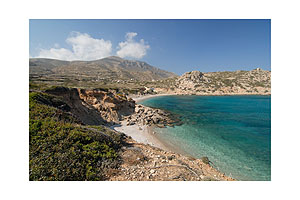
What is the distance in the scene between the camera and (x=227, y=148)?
1103 centimetres

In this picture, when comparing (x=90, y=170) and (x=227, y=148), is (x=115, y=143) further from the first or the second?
(x=227, y=148)

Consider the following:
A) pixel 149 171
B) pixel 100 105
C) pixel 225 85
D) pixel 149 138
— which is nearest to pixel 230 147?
pixel 149 138

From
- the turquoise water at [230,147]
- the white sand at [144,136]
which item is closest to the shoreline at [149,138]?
the white sand at [144,136]

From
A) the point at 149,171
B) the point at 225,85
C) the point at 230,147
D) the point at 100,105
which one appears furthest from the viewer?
the point at 225,85

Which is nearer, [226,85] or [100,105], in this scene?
[100,105]

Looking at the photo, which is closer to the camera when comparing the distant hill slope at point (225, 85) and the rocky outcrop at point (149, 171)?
the rocky outcrop at point (149, 171)

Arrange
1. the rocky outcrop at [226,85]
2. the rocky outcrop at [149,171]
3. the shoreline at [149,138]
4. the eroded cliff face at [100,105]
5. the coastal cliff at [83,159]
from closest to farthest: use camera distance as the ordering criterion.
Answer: the coastal cliff at [83,159]
the rocky outcrop at [149,171]
the shoreline at [149,138]
the eroded cliff face at [100,105]
the rocky outcrop at [226,85]

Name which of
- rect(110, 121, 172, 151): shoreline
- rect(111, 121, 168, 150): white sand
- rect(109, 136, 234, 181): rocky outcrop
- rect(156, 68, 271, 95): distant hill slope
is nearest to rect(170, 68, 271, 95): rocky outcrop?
rect(156, 68, 271, 95): distant hill slope

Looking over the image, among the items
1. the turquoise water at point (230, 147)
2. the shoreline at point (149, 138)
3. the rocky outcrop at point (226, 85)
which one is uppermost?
the rocky outcrop at point (226, 85)

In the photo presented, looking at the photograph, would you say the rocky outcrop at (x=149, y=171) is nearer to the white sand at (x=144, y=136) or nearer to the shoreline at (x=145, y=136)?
the shoreline at (x=145, y=136)

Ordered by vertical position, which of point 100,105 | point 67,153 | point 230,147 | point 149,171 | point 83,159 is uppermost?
point 100,105

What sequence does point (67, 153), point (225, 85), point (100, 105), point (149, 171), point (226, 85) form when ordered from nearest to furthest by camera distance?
point (67, 153), point (149, 171), point (100, 105), point (226, 85), point (225, 85)

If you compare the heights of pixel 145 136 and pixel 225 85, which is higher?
pixel 225 85

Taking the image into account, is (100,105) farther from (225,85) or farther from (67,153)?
(225,85)
